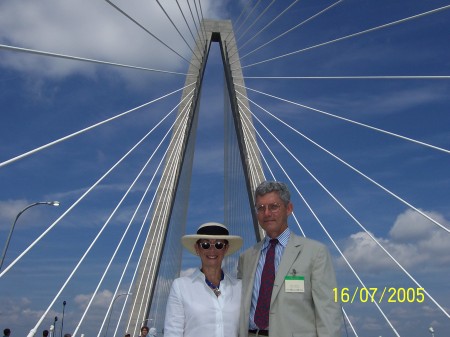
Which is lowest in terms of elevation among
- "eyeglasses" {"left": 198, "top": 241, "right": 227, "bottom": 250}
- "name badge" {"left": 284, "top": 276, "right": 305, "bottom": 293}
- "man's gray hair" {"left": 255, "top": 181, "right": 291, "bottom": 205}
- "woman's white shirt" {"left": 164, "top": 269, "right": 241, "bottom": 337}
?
"woman's white shirt" {"left": 164, "top": 269, "right": 241, "bottom": 337}

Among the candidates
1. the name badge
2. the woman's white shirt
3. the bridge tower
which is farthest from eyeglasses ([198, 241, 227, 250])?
the bridge tower

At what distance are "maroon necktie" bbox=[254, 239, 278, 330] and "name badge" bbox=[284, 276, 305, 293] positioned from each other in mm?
109

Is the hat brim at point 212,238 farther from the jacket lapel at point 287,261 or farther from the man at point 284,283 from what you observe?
the jacket lapel at point 287,261

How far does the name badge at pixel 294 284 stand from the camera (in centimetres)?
358

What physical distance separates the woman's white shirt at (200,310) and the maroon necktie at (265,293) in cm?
12

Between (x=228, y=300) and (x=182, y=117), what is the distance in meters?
12.1

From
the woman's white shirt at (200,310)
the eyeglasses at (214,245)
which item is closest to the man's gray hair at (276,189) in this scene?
the eyeglasses at (214,245)

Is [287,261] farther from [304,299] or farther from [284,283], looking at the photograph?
[304,299]

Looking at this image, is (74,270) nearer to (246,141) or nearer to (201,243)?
(201,243)

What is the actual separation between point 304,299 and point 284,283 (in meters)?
0.14

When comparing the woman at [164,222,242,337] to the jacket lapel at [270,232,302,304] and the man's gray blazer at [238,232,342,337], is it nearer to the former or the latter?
the man's gray blazer at [238,232,342,337]

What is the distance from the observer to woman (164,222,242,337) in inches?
138

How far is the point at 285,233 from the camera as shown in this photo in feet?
12.6

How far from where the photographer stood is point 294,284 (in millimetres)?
3590
